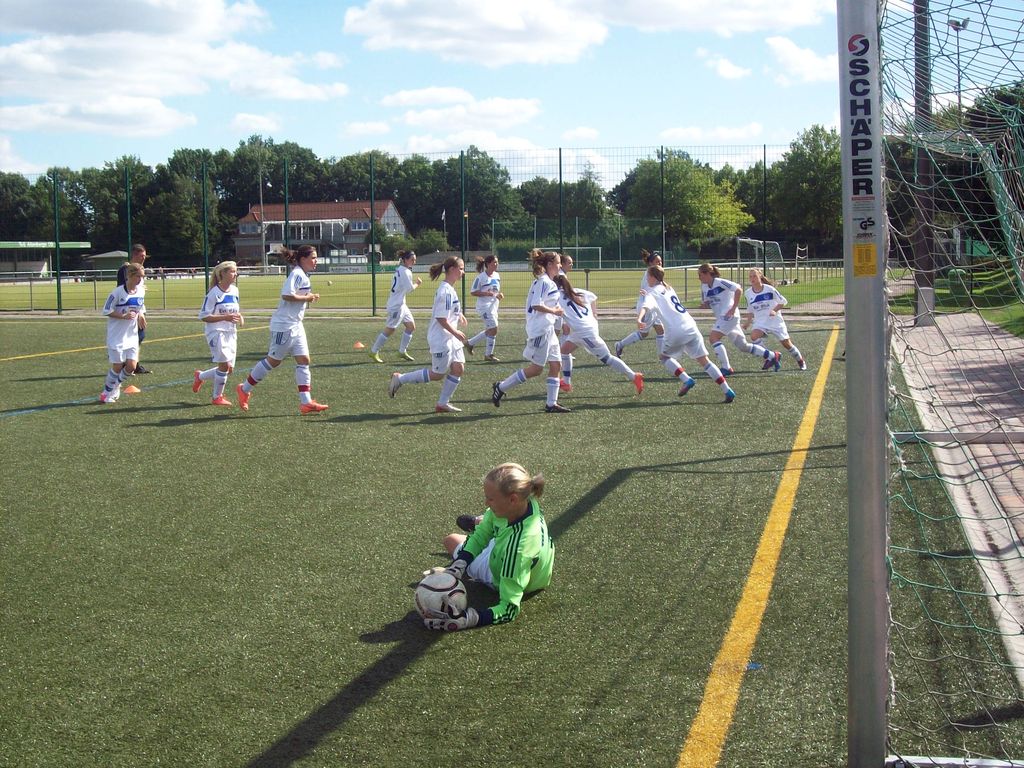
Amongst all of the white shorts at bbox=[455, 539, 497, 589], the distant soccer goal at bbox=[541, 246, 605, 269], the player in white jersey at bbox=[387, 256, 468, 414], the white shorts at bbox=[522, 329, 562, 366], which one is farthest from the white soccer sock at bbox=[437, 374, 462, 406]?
the distant soccer goal at bbox=[541, 246, 605, 269]

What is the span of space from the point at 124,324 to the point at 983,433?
9.83m

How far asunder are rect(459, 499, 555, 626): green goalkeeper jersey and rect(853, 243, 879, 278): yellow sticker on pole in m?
2.25

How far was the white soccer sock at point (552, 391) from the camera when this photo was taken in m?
11.5

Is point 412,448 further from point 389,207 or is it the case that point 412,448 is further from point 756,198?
point 389,207

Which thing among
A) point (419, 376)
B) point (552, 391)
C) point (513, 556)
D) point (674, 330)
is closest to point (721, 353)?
point (674, 330)

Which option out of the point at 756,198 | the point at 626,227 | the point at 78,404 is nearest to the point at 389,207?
the point at 626,227

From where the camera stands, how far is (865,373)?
10.8 ft

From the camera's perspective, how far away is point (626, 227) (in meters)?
34.2

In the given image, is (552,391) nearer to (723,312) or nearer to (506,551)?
(723,312)

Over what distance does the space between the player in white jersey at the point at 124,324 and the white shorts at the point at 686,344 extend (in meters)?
6.58

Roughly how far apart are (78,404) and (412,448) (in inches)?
206

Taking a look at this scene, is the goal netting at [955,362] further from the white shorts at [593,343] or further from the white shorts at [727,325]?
the white shorts at [727,325]

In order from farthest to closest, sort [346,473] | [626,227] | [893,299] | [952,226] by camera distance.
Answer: [626,227] → [346,473] → [952,226] → [893,299]

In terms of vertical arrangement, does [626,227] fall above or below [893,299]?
above
